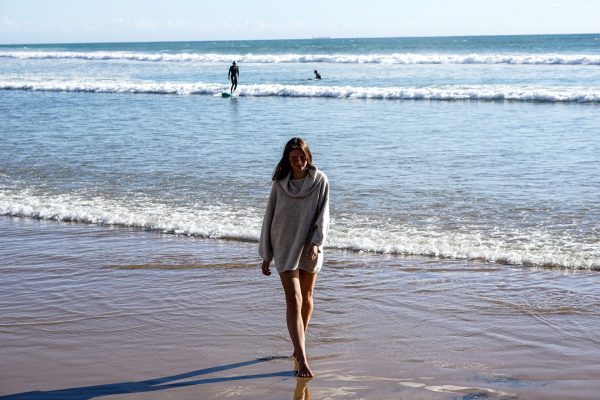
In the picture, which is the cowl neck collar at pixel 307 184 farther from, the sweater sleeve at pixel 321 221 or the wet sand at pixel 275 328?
the wet sand at pixel 275 328

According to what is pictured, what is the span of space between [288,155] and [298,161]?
0.28 feet

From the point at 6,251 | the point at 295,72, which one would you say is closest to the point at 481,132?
the point at 6,251

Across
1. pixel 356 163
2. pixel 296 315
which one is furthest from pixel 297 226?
pixel 356 163

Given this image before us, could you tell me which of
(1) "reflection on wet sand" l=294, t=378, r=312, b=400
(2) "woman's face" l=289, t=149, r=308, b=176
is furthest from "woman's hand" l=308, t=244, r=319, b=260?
(1) "reflection on wet sand" l=294, t=378, r=312, b=400

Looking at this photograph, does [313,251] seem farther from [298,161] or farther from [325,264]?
[325,264]

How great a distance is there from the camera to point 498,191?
11328 millimetres

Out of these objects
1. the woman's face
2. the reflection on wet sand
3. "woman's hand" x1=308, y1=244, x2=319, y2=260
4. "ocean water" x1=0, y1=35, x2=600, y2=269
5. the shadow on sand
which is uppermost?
the woman's face

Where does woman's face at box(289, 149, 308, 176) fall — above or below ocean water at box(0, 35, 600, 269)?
above

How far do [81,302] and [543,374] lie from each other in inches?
155

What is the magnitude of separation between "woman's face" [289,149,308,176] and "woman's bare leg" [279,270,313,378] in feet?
2.24

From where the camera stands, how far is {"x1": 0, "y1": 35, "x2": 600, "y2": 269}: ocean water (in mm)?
9289

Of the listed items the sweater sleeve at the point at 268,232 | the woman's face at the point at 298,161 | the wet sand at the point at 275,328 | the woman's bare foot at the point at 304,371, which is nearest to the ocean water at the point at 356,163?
the wet sand at the point at 275,328

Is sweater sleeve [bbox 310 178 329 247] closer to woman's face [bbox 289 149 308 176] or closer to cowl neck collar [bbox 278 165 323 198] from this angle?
cowl neck collar [bbox 278 165 323 198]

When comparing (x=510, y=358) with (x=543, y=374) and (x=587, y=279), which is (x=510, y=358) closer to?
(x=543, y=374)
